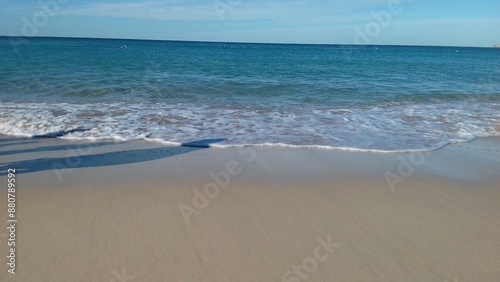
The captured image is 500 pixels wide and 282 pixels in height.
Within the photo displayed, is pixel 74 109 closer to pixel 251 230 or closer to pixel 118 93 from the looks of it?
pixel 118 93

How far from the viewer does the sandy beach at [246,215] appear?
11.5 feet

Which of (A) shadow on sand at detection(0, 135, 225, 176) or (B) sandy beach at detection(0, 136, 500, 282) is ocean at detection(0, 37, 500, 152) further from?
(B) sandy beach at detection(0, 136, 500, 282)

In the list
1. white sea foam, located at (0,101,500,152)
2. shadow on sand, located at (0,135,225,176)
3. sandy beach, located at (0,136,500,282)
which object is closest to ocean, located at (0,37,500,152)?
white sea foam, located at (0,101,500,152)

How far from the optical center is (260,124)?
31.7 ft

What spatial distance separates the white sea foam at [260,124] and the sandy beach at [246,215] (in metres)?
0.92

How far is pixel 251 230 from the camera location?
4160 mm

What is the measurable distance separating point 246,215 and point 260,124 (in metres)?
5.30

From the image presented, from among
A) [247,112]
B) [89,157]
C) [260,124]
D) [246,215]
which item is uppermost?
[246,215]

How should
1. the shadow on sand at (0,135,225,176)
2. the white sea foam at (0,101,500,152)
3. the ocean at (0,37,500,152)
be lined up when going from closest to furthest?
the shadow on sand at (0,135,225,176) < the white sea foam at (0,101,500,152) < the ocean at (0,37,500,152)

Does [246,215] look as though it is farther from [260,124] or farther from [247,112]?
[247,112]

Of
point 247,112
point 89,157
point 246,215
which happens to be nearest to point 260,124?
point 247,112

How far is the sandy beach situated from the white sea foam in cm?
92

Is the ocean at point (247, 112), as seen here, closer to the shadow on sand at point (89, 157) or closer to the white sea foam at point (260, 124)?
the white sea foam at point (260, 124)

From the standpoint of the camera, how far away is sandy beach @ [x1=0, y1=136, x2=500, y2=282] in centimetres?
351
